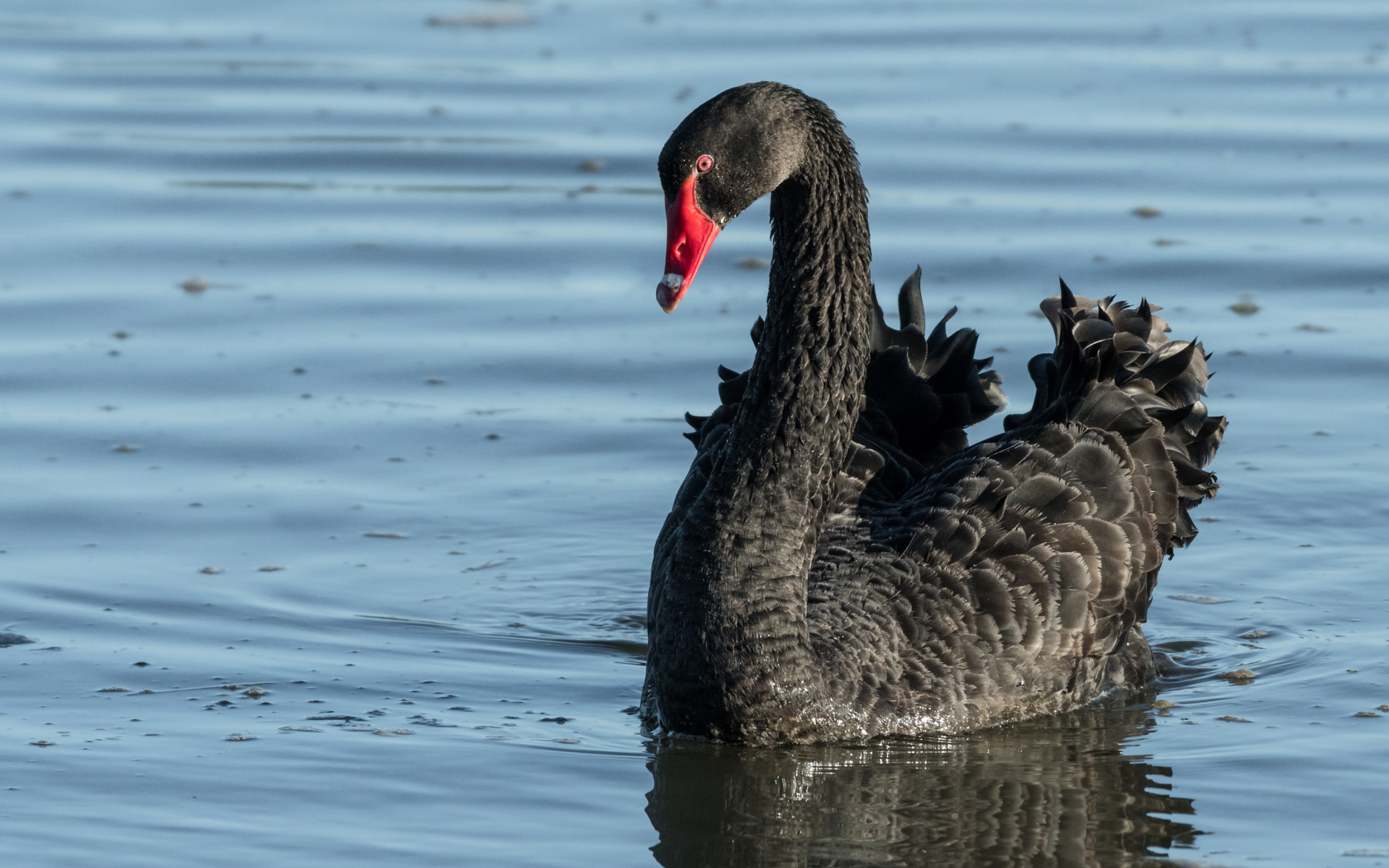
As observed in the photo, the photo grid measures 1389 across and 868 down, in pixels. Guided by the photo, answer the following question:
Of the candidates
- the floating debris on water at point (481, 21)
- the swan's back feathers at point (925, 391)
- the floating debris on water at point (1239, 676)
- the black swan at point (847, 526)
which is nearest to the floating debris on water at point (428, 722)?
the black swan at point (847, 526)

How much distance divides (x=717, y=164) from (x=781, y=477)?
1.04 metres

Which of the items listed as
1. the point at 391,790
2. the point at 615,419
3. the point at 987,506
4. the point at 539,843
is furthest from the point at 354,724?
the point at 615,419

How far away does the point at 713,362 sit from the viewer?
11.0m

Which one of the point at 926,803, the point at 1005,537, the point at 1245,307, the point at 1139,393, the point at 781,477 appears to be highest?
the point at 1245,307

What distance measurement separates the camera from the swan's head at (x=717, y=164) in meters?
6.45

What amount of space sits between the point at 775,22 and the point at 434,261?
6136 millimetres

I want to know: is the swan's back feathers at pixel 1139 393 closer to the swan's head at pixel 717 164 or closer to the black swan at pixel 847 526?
the black swan at pixel 847 526

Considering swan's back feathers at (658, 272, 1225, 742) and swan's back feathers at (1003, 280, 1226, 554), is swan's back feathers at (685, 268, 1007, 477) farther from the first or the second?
swan's back feathers at (1003, 280, 1226, 554)

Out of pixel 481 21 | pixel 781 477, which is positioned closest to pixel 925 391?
pixel 781 477

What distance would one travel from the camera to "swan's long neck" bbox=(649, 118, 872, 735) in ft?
21.9

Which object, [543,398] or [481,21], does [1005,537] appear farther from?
[481,21]

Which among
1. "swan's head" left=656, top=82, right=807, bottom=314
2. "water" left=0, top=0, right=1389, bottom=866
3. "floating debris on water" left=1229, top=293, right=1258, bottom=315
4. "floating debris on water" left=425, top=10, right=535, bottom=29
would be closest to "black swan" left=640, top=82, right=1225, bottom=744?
"swan's head" left=656, top=82, right=807, bottom=314

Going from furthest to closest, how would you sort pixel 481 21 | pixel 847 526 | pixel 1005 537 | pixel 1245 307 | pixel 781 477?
pixel 481 21, pixel 1245 307, pixel 847 526, pixel 1005 537, pixel 781 477

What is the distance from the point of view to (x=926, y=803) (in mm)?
6422
